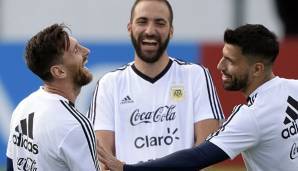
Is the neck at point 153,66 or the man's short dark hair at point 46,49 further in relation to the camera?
the neck at point 153,66

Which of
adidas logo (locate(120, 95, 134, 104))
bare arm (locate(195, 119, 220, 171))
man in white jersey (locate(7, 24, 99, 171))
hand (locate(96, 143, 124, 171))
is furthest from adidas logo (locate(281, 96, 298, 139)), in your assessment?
adidas logo (locate(120, 95, 134, 104))

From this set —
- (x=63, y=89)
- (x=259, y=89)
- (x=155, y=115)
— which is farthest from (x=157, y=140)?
(x=63, y=89)

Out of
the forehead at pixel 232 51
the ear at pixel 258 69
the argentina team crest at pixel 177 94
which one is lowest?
the argentina team crest at pixel 177 94

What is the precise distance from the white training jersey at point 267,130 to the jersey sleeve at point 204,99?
693mm

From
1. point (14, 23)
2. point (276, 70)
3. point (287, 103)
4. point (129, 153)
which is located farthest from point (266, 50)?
point (14, 23)

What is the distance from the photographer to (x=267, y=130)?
643 centimetres

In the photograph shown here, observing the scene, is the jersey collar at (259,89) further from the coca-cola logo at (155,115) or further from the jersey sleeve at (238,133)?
the coca-cola logo at (155,115)

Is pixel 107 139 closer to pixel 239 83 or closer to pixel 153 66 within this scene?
pixel 153 66

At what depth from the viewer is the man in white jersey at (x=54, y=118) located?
5.95 meters

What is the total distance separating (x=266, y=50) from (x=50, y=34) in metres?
1.31

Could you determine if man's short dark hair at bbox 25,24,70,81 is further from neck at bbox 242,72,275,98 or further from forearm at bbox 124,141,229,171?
neck at bbox 242,72,275,98

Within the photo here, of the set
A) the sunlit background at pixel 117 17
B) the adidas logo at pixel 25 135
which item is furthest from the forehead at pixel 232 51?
the sunlit background at pixel 117 17

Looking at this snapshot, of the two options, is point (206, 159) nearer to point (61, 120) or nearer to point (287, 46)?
point (61, 120)

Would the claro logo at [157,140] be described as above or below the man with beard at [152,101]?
below
